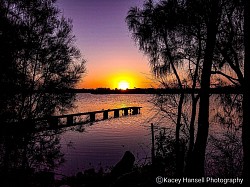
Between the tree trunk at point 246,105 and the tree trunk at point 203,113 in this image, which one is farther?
the tree trunk at point 203,113

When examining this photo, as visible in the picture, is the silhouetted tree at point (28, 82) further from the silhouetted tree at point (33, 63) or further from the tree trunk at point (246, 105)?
the tree trunk at point (246, 105)

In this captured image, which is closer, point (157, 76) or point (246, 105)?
point (246, 105)

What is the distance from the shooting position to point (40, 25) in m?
Result: 13.9

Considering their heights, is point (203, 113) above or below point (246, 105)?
below

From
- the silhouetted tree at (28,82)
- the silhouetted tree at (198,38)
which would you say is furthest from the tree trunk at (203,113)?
the silhouetted tree at (28,82)

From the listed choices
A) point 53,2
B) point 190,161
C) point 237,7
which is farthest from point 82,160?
point 237,7

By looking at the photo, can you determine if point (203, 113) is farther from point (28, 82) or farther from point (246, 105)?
point (28, 82)

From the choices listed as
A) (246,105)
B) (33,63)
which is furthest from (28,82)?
(246,105)

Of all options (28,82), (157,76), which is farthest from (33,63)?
(157,76)

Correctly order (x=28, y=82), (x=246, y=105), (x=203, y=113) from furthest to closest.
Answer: (x=28, y=82) → (x=203, y=113) → (x=246, y=105)

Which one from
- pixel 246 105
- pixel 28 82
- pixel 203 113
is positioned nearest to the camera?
pixel 246 105

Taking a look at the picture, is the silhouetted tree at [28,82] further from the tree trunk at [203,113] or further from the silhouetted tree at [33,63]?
the tree trunk at [203,113]

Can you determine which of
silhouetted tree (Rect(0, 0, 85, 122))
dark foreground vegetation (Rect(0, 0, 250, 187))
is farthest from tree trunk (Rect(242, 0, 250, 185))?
silhouetted tree (Rect(0, 0, 85, 122))

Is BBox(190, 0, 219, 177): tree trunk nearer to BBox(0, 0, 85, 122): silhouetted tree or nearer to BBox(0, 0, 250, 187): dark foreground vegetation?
BBox(0, 0, 250, 187): dark foreground vegetation
